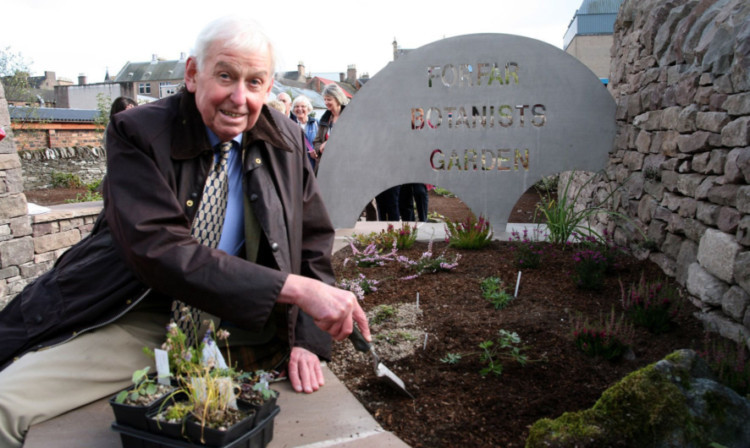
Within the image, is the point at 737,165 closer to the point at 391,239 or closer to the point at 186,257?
the point at 391,239

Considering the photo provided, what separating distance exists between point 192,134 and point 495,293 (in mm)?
2041

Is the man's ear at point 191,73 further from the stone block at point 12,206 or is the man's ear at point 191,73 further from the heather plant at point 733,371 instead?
the stone block at point 12,206

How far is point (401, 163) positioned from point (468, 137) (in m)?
0.68

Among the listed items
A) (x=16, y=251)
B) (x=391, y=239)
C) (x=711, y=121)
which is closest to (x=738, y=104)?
(x=711, y=121)

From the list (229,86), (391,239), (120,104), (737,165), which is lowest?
(391,239)

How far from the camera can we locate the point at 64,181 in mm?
13023

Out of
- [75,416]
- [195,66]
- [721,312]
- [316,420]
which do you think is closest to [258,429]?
[316,420]

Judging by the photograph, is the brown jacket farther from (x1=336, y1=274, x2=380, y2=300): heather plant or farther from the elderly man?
(x1=336, y1=274, x2=380, y2=300): heather plant

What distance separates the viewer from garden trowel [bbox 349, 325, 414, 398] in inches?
64.6

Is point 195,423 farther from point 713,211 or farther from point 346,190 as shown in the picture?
point 346,190

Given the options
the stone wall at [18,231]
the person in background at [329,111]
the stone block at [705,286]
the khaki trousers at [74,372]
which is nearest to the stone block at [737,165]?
the stone block at [705,286]

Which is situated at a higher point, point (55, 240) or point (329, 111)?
point (329, 111)

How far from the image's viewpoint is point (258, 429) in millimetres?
1271

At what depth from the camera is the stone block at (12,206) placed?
4.56 metres
